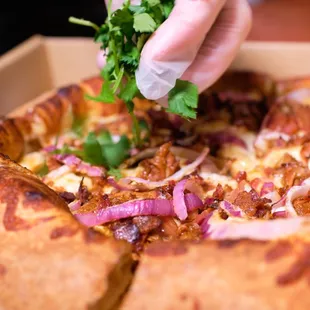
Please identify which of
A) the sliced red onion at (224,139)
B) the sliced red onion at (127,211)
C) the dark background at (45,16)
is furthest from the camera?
the dark background at (45,16)

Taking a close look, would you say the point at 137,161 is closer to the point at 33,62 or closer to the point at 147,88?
the point at 147,88

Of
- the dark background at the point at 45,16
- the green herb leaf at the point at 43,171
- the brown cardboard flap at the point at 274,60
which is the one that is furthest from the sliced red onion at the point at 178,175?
the dark background at the point at 45,16

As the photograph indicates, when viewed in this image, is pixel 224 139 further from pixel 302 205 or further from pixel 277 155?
pixel 302 205

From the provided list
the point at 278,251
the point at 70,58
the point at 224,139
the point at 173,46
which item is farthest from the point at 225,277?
the point at 70,58

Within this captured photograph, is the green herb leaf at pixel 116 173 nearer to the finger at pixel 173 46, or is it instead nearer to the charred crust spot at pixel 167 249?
the finger at pixel 173 46

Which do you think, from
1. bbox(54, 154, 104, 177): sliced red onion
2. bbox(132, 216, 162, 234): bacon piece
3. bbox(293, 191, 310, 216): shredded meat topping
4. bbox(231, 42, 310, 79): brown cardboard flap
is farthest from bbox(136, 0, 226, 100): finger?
bbox(231, 42, 310, 79): brown cardboard flap

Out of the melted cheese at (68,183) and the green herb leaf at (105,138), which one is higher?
the melted cheese at (68,183)
